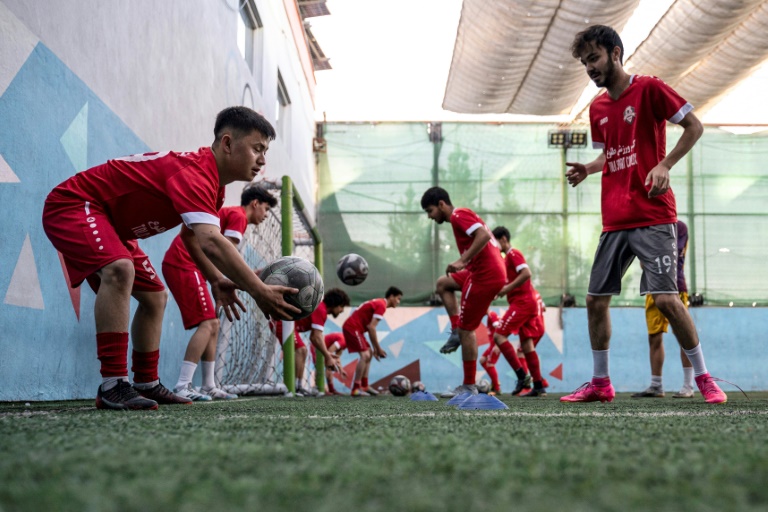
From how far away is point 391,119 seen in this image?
39.8ft

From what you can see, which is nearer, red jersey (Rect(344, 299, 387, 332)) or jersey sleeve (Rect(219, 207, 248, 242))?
jersey sleeve (Rect(219, 207, 248, 242))

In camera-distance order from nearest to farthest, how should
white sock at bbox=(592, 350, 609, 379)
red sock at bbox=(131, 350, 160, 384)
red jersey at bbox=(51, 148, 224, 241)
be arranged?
red jersey at bbox=(51, 148, 224, 241) < red sock at bbox=(131, 350, 160, 384) < white sock at bbox=(592, 350, 609, 379)

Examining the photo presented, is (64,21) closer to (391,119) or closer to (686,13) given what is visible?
(686,13)

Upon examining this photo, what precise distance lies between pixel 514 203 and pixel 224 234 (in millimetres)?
8117

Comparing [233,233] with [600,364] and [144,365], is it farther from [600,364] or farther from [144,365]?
[600,364]

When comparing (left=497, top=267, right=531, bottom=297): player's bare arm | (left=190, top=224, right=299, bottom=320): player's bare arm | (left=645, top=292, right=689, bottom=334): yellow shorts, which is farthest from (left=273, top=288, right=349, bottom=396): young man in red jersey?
(left=190, top=224, right=299, bottom=320): player's bare arm

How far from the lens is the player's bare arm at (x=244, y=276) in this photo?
2.19 metres

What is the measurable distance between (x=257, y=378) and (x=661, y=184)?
197 inches

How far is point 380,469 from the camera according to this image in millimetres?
914

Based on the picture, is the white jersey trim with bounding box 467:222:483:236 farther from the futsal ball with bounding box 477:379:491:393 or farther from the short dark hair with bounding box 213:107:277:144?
the short dark hair with bounding box 213:107:277:144

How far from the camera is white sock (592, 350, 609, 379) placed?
3.42 metres

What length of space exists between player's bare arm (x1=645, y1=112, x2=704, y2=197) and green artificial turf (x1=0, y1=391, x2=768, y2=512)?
1.63 metres

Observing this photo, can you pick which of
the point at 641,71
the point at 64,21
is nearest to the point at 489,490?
the point at 64,21

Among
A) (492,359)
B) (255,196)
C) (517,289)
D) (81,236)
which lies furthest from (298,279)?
(492,359)
